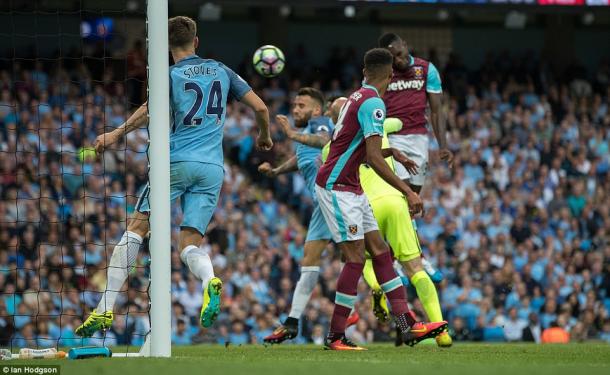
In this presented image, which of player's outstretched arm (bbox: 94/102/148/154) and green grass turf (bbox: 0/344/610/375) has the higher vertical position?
player's outstretched arm (bbox: 94/102/148/154)

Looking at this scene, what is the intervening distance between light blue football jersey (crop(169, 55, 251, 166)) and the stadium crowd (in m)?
6.16

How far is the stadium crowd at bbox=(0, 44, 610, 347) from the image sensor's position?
17188 mm

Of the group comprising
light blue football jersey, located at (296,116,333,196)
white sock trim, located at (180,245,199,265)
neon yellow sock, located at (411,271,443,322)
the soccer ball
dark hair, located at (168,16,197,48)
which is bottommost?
neon yellow sock, located at (411,271,443,322)

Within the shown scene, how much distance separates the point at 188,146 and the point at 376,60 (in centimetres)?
180

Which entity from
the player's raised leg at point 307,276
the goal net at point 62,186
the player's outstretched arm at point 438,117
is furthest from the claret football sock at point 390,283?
the goal net at point 62,186

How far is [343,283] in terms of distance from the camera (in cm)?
966

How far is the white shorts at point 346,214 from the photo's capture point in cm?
952

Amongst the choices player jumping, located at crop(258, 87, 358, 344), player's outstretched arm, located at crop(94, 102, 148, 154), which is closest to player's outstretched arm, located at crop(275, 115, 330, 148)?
player jumping, located at crop(258, 87, 358, 344)

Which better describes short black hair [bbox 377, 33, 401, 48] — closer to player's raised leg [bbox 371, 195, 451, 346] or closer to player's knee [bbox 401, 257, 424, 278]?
player's raised leg [bbox 371, 195, 451, 346]

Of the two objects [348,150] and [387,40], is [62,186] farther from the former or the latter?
[348,150]

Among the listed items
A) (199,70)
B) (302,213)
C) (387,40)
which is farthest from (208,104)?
(302,213)

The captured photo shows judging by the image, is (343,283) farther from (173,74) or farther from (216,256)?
(216,256)

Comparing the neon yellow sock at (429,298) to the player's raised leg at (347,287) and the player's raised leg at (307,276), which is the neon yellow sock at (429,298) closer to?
the player's raised leg at (347,287)

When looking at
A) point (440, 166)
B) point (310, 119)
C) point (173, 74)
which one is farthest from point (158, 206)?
point (440, 166)
